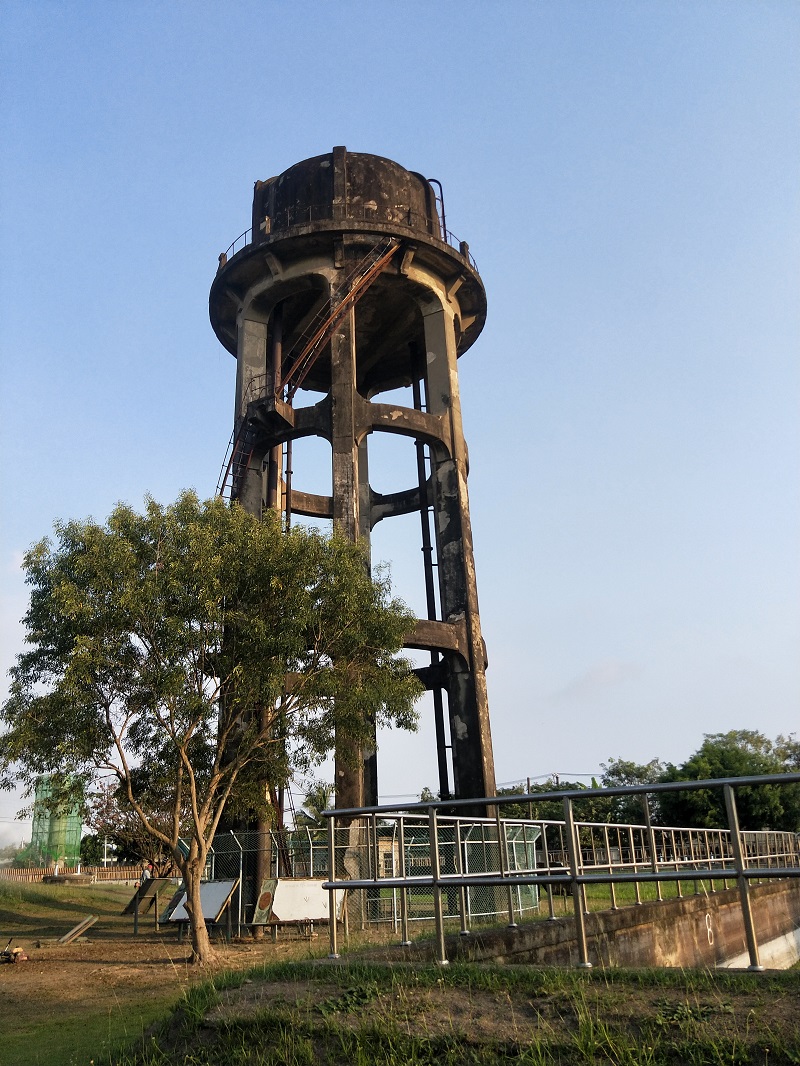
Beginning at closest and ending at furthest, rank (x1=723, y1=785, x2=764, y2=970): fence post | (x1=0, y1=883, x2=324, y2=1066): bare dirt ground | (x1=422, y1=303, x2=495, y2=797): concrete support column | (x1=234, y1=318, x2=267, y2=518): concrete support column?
(x1=723, y1=785, x2=764, y2=970): fence post
(x1=0, y1=883, x2=324, y2=1066): bare dirt ground
(x1=422, y1=303, x2=495, y2=797): concrete support column
(x1=234, y1=318, x2=267, y2=518): concrete support column

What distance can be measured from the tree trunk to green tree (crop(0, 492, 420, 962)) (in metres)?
0.03

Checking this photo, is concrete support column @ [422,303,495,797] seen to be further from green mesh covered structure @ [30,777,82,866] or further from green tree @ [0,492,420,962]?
green mesh covered structure @ [30,777,82,866]

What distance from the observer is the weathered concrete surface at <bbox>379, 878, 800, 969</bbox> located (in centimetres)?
782

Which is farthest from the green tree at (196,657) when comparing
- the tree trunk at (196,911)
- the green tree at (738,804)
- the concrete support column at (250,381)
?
the green tree at (738,804)

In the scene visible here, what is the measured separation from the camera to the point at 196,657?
16.2m

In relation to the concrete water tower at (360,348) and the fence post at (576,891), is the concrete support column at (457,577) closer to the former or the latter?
the concrete water tower at (360,348)

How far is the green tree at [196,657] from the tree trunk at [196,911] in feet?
0.11

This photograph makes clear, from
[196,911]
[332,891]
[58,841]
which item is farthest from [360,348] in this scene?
[58,841]

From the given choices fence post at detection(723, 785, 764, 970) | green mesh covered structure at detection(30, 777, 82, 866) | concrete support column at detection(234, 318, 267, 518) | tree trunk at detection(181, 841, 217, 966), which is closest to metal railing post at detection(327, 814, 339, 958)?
fence post at detection(723, 785, 764, 970)

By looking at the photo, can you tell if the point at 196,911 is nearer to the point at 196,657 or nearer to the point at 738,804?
the point at 196,657

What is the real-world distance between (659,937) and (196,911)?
7371mm

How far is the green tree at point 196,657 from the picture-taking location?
15.6 metres

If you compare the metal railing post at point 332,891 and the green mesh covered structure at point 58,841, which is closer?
the metal railing post at point 332,891

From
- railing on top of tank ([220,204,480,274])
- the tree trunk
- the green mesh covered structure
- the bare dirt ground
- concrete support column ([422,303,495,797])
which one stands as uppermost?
railing on top of tank ([220,204,480,274])
